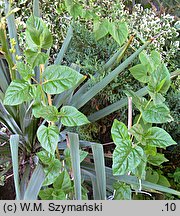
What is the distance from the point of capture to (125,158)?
69 centimetres

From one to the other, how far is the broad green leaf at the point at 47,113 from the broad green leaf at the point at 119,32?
31cm

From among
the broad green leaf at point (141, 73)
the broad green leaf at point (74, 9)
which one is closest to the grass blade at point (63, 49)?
the broad green leaf at point (74, 9)

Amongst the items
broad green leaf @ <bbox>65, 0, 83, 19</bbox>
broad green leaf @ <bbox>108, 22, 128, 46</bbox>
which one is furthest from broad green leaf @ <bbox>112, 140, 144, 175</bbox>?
broad green leaf @ <bbox>65, 0, 83, 19</bbox>

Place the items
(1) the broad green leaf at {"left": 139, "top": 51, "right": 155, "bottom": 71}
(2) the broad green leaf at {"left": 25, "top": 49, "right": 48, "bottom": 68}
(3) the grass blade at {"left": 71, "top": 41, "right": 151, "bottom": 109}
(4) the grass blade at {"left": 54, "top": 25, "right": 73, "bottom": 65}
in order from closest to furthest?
(2) the broad green leaf at {"left": 25, "top": 49, "right": 48, "bottom": 68} → (1) the broad green leaf at {"left": 139, "top": 51, "right": 155, "bottom": 71} → (3) the grass blade at {"left": 71, "top": 41, "right": 151, "bottom": 109} → (4) the grass blade at {"left": 54, "top": 25, "right": 73, "bottom": 65}

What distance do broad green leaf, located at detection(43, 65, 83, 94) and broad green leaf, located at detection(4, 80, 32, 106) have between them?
41mm

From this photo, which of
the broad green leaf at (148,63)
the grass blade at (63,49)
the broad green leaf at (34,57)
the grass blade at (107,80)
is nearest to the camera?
the broad green leaf at (34,57)

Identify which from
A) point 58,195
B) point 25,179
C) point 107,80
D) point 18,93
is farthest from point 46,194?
point 107,80

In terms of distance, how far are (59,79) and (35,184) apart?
0.28 m

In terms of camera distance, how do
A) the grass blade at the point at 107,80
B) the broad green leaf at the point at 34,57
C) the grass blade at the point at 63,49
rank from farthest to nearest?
1. the grass blade at the point at 63,49
2. the grass blade at the point at 107,80
3. the broad green leaf at the point at 34,57

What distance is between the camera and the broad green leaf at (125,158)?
68 centimetres

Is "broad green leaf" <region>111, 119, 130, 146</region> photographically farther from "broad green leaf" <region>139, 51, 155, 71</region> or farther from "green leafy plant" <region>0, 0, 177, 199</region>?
"broad green leaf" <region>139, 51, 155, 71</region>

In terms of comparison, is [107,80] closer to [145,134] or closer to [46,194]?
[145,134]

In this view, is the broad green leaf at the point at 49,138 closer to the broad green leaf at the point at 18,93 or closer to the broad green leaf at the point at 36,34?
the broad green leaf at the point at 18,93

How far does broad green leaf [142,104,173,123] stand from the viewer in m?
0.71
